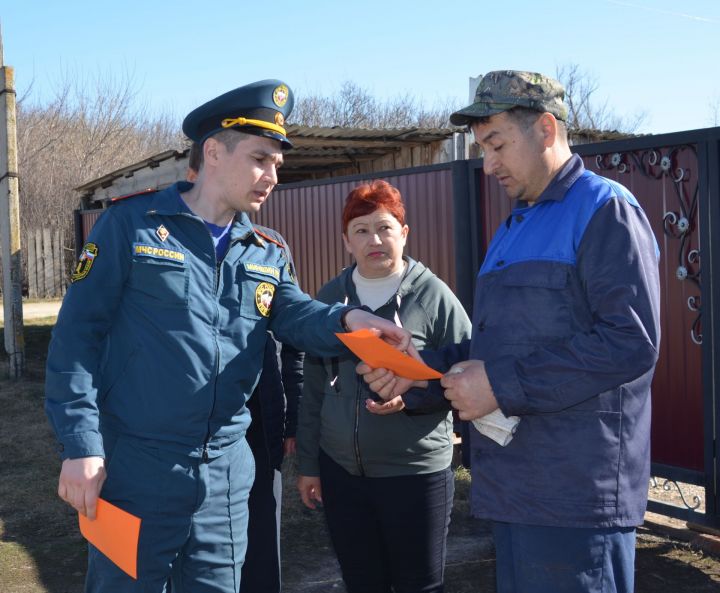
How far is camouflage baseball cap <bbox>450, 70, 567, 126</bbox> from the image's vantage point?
212 cm

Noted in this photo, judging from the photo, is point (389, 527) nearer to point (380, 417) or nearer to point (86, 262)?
point (380, 417)

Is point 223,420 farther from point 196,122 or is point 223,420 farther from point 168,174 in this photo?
point 168,174

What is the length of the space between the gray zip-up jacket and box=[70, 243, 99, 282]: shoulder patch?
1.06m

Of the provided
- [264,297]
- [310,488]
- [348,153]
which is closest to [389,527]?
[310,488]

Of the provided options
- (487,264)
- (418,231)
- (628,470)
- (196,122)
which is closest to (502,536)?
(628,470)

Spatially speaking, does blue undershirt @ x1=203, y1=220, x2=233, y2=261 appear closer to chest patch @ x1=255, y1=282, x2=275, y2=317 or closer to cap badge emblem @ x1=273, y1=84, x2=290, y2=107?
chest patch @ x1=255, y1=282, x2=275, y2=317

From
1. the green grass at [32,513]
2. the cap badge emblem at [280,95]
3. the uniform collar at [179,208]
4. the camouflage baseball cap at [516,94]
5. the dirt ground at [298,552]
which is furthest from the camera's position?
the green grass at [32,513]

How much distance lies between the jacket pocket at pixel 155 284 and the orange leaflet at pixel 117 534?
0.59 meters

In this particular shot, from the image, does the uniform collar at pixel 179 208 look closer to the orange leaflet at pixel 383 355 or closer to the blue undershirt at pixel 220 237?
the blue undershirt at pixel 220 237

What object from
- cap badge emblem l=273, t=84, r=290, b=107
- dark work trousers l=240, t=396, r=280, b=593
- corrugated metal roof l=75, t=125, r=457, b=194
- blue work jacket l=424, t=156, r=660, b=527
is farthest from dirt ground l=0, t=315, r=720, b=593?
corrugated metal roof l=75, t=125, r=457, b=194

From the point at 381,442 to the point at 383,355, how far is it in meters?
0.71

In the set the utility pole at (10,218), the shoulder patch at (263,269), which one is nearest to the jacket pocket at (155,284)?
the shoulder patch at (263,269)

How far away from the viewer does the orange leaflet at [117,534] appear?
2123 millimetres

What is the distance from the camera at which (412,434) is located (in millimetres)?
2977
